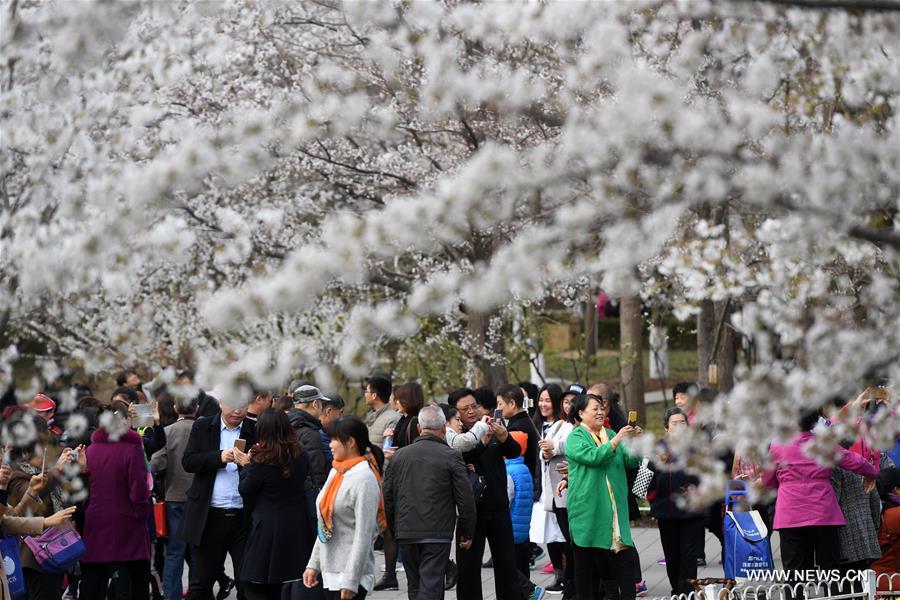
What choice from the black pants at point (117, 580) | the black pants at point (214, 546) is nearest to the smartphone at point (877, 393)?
the black pants at point (214, 546)

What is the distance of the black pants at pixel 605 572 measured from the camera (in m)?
9.47

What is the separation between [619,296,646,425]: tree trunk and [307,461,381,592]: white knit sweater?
1054 cm

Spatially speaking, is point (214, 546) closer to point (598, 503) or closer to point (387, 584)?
point (387, 584)

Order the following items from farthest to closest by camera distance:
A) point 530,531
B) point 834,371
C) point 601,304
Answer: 1. point 601,304
2. point 530,531
3. point 834,371

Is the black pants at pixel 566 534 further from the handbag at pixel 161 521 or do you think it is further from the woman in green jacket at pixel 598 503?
the handbag at pixel 161 521

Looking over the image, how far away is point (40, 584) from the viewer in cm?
866

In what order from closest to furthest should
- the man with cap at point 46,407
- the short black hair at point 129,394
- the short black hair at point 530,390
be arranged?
the man with cap at point 46,407 → the short black hair at point 129,394 → the short black hair at point 530,390

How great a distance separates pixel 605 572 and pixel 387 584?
9.18ft

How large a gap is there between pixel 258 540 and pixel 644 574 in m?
4.79

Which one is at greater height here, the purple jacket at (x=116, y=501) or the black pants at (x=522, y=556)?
the purple jacket at (x=116, y=501)

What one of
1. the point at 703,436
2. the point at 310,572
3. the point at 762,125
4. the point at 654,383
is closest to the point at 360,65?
the point at 310,572

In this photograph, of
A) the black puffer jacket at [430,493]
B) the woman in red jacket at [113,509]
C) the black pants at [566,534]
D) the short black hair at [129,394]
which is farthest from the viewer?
the short black hair at [129,394]

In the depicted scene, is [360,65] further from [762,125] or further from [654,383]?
[654,383]

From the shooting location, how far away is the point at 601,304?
115 feet
